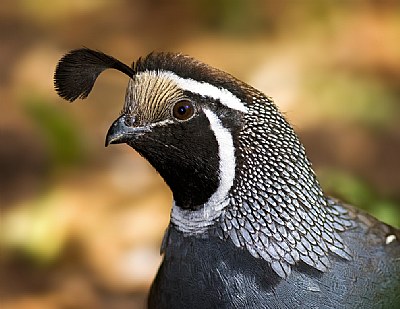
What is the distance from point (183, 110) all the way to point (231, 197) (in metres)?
0.38

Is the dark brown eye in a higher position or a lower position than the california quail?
higher

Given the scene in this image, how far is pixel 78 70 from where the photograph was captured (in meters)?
3.29

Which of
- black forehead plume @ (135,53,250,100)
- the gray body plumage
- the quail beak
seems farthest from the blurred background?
the quail beak

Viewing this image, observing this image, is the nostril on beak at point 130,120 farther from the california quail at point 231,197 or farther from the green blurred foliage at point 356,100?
the green blurred foliage at point 356,100

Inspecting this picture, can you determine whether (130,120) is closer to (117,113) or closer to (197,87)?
(197,87)

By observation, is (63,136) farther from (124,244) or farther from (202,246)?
(202,246)

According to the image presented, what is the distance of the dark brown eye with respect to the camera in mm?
3064

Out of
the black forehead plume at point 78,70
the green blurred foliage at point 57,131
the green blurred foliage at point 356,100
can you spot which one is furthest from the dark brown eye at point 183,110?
the green blurred foliage at point 356,100

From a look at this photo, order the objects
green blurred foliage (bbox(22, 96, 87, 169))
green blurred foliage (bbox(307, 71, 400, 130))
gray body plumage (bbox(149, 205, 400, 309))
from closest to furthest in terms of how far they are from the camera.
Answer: gray body plumage (bbox(149, 205, 400, 309)), green blurred foliage (bbox(22, 96, 87, 169)), green blurred foliage (bbox(307, 71, 400, 130))

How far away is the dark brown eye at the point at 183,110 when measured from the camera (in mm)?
3064

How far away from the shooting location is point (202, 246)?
10.8 ft

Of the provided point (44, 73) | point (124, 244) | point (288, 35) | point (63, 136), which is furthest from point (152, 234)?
point (288, 35)

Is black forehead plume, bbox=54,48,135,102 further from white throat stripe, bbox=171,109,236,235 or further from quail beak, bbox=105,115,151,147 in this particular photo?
white throat stripe, bbox=171,109,236,235

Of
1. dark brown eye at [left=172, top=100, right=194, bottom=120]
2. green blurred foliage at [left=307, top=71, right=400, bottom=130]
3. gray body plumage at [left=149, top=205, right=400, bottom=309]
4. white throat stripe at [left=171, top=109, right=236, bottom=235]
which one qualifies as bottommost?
gray body plumage at [left=149, top=205, right=400, bottom=309]
